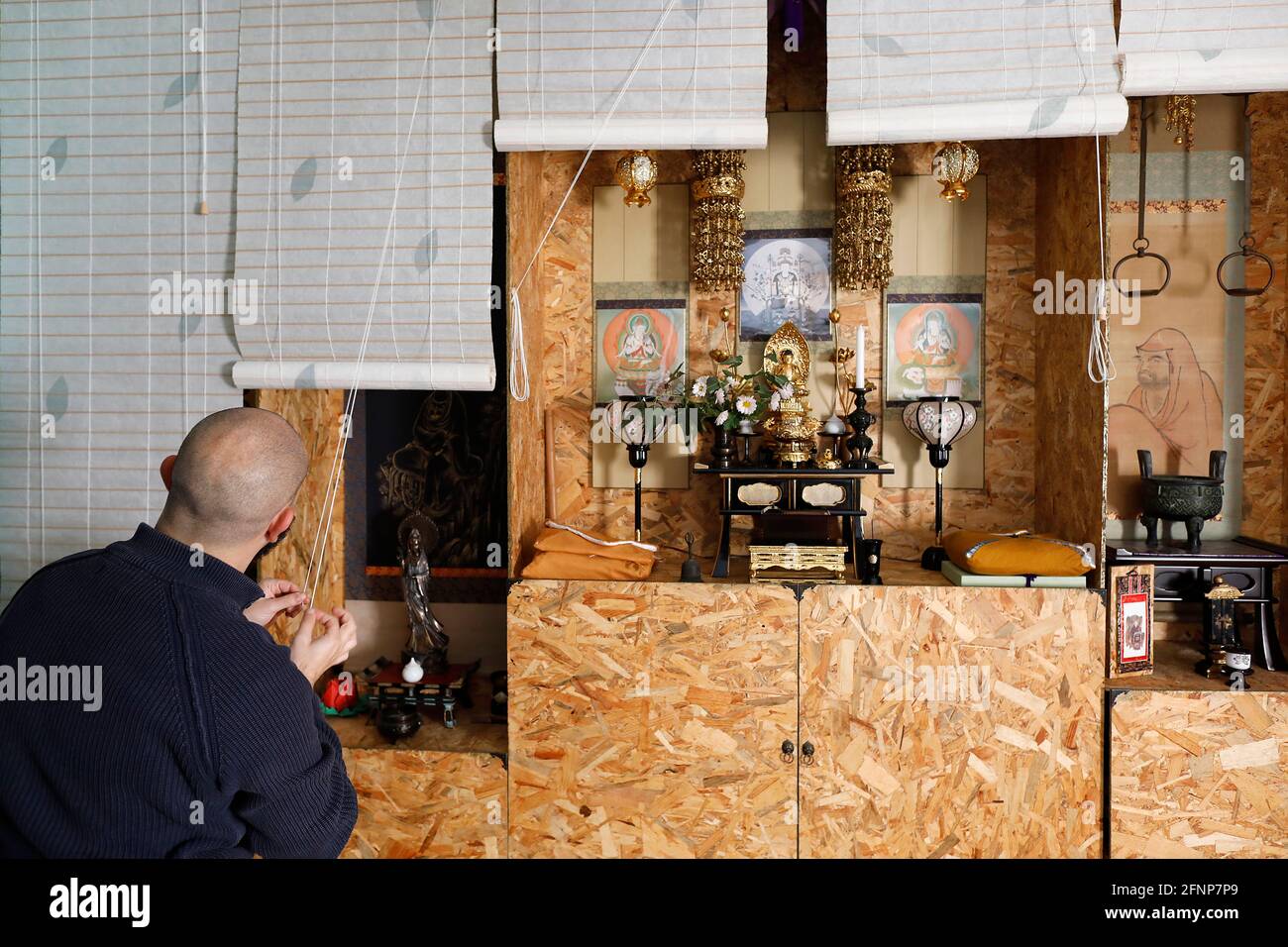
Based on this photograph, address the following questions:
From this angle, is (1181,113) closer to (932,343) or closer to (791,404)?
(932,343)

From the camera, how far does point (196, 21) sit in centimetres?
294

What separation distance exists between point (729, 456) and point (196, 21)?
8.08 feet

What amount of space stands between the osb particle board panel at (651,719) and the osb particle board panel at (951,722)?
13cm

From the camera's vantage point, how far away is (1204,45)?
8.37ft

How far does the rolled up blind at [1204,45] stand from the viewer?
254cm

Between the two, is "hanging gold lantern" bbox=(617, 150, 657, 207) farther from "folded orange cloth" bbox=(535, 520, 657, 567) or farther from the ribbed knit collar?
the ribbed knit collar

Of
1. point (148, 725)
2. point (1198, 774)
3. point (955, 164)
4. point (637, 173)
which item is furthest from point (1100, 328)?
point (148, 725)

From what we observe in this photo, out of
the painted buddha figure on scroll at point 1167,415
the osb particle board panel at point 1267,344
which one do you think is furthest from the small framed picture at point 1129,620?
the osb particle board panel at point 1267,344

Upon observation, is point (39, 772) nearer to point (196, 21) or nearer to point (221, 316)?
point (221, 316)

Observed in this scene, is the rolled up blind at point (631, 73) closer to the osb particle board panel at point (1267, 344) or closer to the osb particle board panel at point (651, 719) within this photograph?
the osb particle board panel at point (651, 719)

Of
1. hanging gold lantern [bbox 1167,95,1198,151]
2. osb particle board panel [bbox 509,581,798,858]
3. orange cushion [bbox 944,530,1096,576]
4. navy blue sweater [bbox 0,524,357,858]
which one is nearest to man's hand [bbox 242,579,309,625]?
navy blue sweater [bbox 0,524,357,858]

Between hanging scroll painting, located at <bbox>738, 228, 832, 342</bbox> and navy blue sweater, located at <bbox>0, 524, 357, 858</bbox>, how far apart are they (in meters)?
2.40

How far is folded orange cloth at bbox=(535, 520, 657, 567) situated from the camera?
113 inches

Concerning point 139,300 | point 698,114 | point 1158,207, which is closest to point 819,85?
point 698,114
